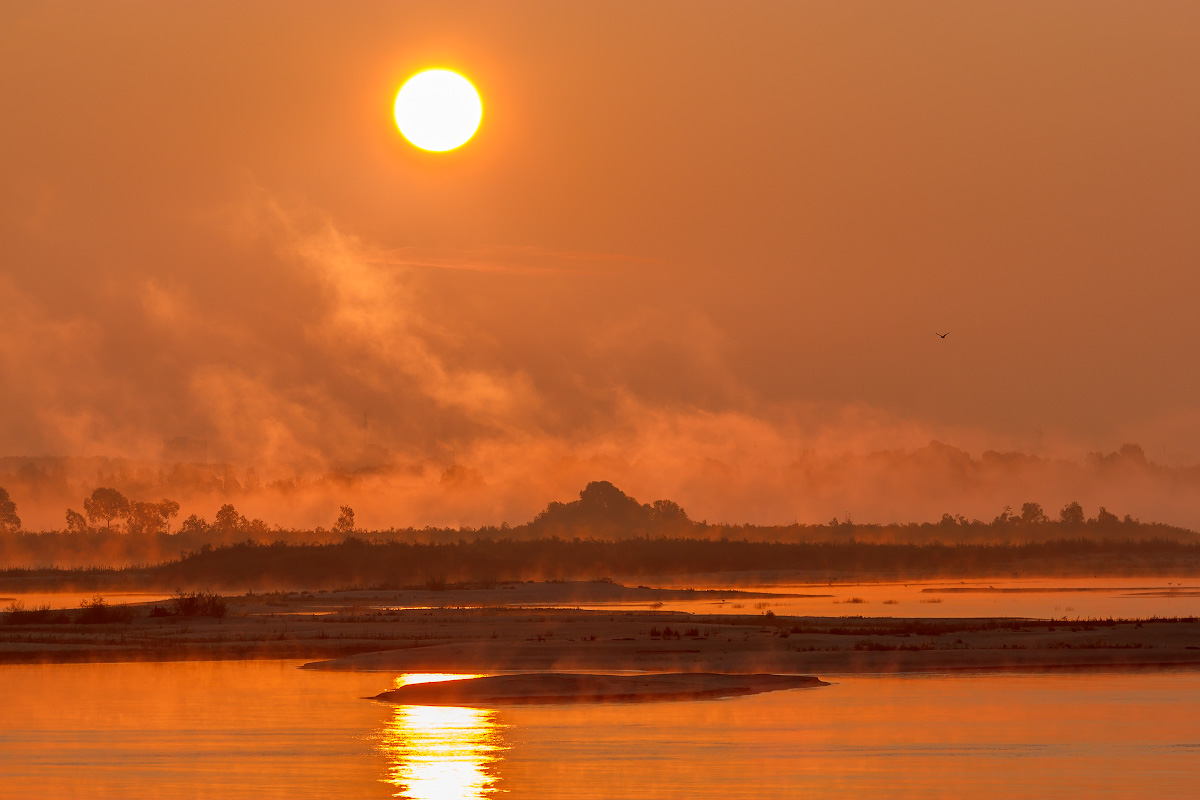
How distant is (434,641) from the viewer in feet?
212

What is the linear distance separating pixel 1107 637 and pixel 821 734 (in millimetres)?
27843

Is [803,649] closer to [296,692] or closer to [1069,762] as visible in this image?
[296,692]

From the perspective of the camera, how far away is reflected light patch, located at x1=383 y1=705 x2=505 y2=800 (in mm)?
28156

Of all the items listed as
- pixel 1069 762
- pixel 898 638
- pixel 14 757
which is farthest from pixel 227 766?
pixel 898 638

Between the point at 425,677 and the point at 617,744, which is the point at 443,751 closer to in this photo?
the point at 617,744

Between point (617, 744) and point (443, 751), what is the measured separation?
3745 millimetres

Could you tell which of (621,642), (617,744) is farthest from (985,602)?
(617,744)

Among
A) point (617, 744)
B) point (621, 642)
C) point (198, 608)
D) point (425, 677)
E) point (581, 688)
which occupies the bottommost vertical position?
point (617, 744)

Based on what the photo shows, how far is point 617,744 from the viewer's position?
34.5 metres

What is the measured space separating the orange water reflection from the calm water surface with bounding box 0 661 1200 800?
2.9 inches

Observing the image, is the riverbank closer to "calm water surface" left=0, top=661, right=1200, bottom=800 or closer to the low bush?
the low bush

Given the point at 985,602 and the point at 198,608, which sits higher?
the point at 198,608

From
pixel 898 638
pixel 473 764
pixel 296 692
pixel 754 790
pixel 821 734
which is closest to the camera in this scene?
pixel 754 790

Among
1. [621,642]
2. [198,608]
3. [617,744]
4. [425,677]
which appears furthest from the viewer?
[198,608]
